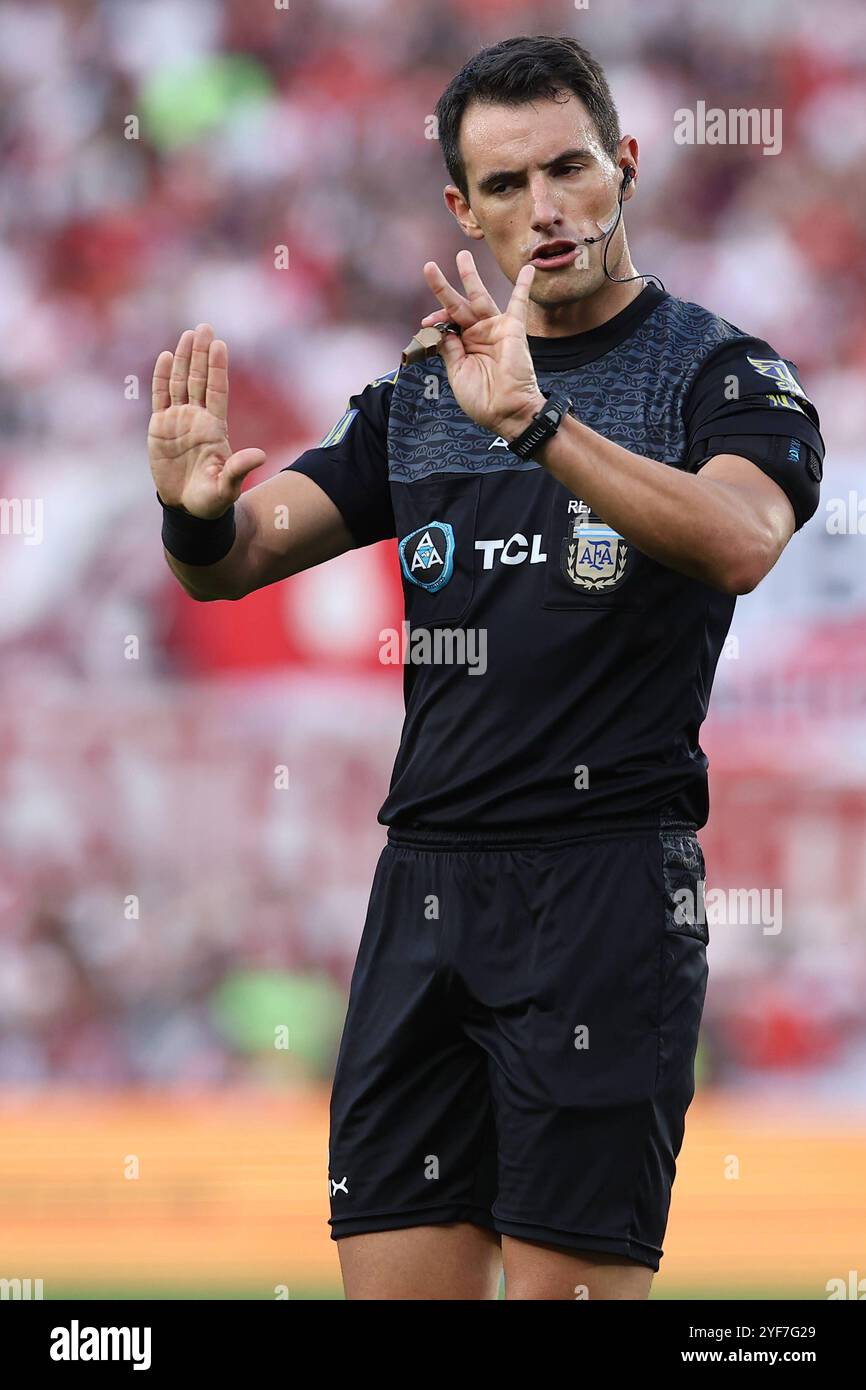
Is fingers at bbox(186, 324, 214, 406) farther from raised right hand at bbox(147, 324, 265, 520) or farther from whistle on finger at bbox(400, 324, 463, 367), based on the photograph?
whistle on finger at bbox(400, 324, 463, 367)

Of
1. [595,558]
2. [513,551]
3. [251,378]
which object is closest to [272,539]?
[513,551]

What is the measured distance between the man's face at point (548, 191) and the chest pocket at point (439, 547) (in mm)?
259

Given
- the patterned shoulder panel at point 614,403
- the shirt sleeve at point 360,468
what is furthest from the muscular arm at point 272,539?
the patterned shoulder panel at point 614,403

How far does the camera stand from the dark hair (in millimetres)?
2043

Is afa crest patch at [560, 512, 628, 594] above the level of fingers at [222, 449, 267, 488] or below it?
below

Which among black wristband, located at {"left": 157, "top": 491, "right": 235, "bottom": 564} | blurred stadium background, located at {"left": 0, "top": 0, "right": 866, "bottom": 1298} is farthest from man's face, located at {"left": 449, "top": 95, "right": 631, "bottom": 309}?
blurred stadium background, located at {"left": 0, "top": 0, "right": 866, "bottom": 1298}

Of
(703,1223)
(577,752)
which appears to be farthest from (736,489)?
(703,1223)

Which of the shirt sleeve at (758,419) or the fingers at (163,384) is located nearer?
the shirt sleeve at (758,419)

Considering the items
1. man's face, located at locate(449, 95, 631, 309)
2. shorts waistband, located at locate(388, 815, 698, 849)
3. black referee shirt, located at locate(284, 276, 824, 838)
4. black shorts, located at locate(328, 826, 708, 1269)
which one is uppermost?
man's face, located at locate(449, 95, 631, 309)

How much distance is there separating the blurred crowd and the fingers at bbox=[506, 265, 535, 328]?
3.53 metres

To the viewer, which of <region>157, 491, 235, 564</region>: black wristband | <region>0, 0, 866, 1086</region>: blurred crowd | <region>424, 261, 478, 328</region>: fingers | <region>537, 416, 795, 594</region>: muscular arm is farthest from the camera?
<region>0, 0, 866, 1086</region>: blurred crowd

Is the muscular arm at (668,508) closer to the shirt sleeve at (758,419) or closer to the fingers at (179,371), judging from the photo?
the shirt sleeve at (758,419)

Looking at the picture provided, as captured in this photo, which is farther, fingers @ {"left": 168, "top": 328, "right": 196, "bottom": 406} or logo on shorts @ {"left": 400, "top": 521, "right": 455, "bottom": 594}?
fingers @ {"left": 168, "top": 328, "right": 196, "bottom": 406}

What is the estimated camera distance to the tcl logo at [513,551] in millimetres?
1926
